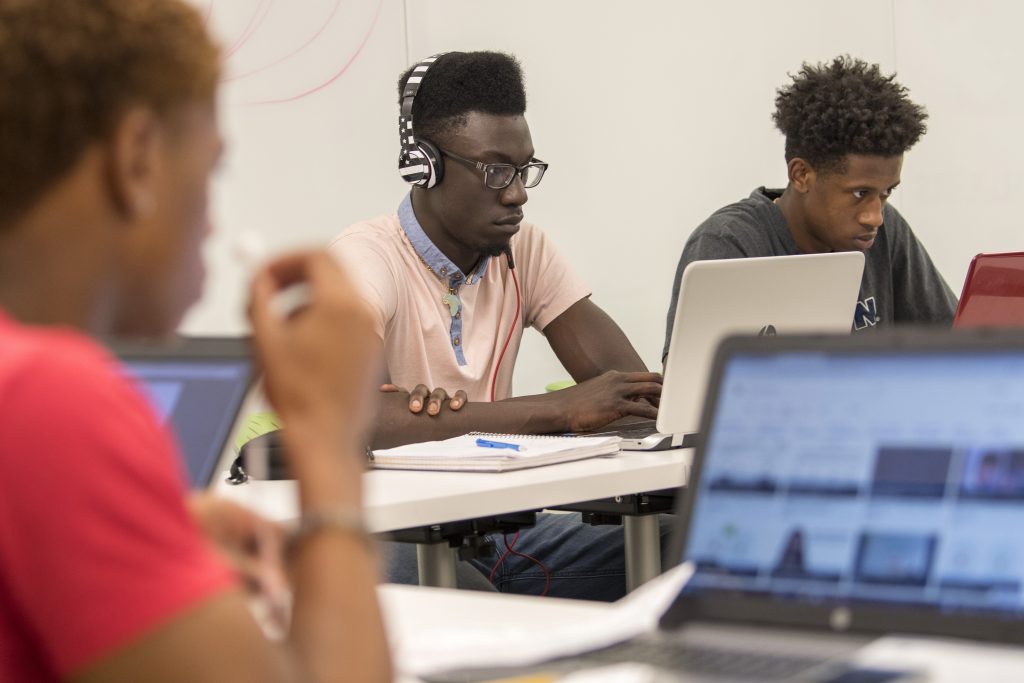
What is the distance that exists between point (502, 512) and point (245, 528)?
0.88 m

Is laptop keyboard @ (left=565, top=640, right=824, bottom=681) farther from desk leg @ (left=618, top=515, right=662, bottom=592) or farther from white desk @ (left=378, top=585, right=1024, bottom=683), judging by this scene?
desk leg @ (left=618, top=515, right=662, bottom=592)

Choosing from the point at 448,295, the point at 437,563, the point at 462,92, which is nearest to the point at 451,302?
the point at 448,295

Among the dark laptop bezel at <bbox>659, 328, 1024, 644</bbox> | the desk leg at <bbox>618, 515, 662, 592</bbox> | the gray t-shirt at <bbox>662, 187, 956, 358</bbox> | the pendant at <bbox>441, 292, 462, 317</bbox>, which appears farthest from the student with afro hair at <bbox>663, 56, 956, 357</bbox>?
the dark laptop bezel at <bbox>659, 328, 1024, 644</bbox>

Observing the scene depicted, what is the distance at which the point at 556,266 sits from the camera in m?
2.98

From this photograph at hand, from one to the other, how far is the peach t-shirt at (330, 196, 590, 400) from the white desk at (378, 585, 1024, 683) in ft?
4.55

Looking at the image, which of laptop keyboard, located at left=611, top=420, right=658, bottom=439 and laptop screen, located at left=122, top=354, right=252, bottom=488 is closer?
laptop screen, located at left=122, top=354, right=252, bottom=488

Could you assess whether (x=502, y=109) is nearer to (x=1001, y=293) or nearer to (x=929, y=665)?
(x=1001, y=293)

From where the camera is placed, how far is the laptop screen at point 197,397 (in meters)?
1.35

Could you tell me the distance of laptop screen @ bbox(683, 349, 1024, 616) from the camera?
2.93ft

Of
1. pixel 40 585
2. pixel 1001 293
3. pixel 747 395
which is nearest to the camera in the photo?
pixel 40 585

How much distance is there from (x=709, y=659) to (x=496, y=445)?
1152 millimetres

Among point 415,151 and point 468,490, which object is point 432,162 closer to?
point 415,151

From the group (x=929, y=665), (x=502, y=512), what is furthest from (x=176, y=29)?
(x=502, y=512)

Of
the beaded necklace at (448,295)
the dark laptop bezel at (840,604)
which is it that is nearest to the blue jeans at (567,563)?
the beaded necklace at (448,295)
